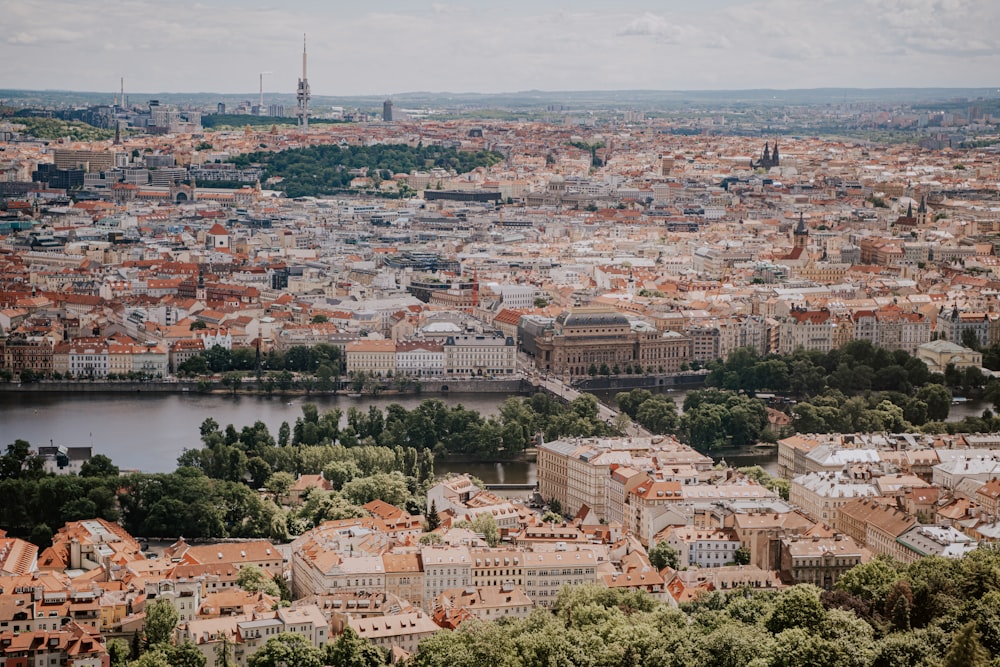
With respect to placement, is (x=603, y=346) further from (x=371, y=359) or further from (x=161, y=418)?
(x=161, y=418)

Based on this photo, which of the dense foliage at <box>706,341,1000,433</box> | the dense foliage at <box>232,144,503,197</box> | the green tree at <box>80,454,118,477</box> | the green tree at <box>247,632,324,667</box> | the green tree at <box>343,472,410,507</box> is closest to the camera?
the green tree at <box>247,632,324,667</box>

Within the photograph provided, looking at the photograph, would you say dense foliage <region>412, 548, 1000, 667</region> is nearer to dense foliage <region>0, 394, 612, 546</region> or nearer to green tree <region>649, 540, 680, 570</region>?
green tree <region>649, 540, 680, 570</region>

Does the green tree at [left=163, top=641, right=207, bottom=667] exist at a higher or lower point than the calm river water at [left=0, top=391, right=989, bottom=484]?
higher

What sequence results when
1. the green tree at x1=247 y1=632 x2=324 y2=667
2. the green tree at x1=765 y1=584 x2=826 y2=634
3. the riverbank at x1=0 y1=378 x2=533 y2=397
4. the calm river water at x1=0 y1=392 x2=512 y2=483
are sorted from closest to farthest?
1. the green tree at x1=247 y1=632 x2=324 y2=667
2. the green tree at x1=765 y1=584 x2=826 y2=634
3. the calm river water at x1=0 y1=392 x2=512 y2=483
4. the riverbank at x1=0 y1=378 x2=533 y2=397

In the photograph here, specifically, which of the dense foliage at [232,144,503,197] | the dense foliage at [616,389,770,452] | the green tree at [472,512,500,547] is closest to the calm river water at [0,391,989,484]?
the dense foliage at [616,389,770,452]

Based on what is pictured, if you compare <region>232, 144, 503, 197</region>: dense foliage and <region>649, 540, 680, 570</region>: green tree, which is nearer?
<region>649, 540, 680, 570</region>: green tree

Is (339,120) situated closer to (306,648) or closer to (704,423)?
(704,423)

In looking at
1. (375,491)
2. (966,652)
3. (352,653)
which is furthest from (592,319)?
(966,652)

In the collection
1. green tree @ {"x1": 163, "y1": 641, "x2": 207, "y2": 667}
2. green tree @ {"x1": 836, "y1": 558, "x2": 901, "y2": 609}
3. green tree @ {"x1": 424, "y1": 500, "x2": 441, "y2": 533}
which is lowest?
green tree @ {"x1": 163, "y1": 641, "x2": 207, "y2": 667}
